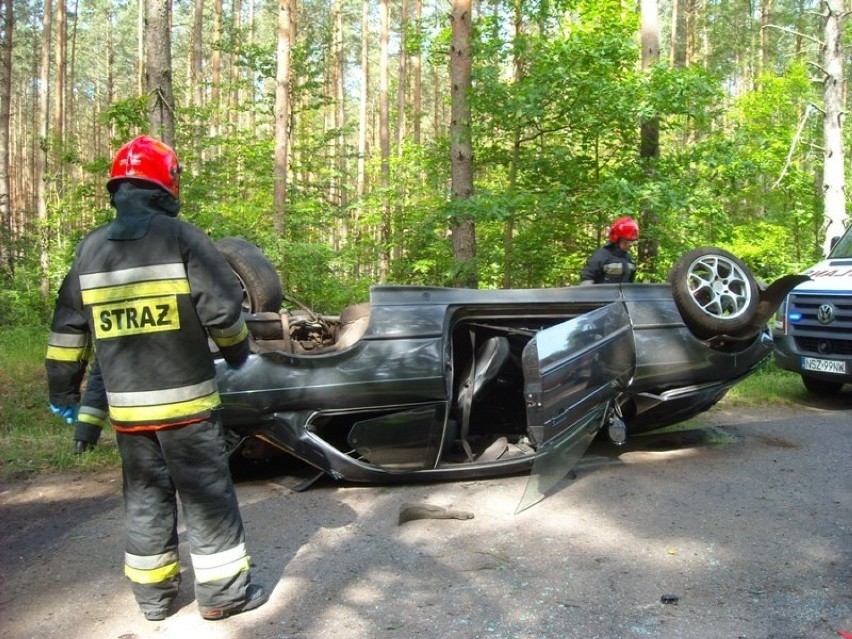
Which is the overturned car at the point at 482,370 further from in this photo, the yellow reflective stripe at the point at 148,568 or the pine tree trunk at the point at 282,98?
the pine tree trunk at the point at 282,98

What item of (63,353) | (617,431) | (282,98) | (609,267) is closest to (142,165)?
(63,353)

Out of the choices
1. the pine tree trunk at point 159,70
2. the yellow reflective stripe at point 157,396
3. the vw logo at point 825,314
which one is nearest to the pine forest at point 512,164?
the pine tree trunk at point 159,70

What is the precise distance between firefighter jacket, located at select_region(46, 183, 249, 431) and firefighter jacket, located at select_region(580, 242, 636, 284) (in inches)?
187

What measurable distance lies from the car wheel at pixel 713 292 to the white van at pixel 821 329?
7.87ft

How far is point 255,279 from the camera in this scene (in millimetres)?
4988

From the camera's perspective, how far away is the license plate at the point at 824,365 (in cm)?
728

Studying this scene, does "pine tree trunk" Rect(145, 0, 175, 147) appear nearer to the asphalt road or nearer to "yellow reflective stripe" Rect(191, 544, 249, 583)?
the asphalt road

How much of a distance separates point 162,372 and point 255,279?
2172mm

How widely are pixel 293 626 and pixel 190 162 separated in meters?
12.6

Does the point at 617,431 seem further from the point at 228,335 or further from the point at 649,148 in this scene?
the point at 649,148

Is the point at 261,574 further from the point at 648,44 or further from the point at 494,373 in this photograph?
the point at 648,44

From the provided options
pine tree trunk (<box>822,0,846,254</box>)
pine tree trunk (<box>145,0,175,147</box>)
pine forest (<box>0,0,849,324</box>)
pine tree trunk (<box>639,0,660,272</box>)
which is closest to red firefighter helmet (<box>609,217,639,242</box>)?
pine forest (<box>0,0,849,324</box>)

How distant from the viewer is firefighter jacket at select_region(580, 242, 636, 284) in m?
7.00

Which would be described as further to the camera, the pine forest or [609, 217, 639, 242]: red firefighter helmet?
the pine forest
